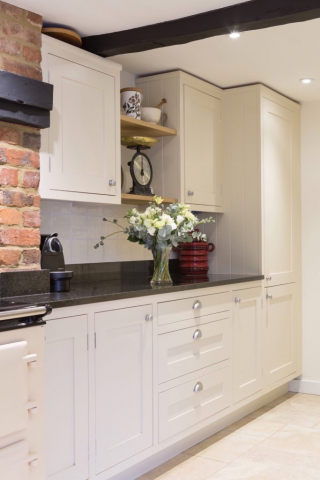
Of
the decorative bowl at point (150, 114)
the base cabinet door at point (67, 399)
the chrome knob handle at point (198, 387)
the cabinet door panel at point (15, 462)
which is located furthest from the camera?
the decorative bowl at point (150, 114)

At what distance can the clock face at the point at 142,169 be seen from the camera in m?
3.56

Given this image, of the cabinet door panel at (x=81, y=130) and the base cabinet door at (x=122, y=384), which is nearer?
the base cabinet door at (x=122, y=384)

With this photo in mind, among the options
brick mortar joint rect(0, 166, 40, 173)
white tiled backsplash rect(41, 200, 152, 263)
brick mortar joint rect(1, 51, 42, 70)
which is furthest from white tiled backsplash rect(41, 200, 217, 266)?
brick mortar joint rect(1, 51, 42, 70)

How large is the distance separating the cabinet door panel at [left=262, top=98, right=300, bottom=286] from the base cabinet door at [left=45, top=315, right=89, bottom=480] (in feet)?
6.52

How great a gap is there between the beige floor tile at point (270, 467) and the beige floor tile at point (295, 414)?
1.93ft

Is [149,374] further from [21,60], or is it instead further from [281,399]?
[281,399]

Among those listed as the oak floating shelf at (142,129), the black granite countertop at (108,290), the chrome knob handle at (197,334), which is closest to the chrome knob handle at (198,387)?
the chrome knob handle at (197,334)

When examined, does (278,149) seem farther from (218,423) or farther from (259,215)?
(218,423)

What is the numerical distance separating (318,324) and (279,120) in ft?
5.12

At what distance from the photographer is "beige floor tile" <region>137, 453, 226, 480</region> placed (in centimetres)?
295

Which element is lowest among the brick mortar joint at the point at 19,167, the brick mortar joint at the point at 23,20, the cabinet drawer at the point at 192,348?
the cabinet drawer at the point at 192,348

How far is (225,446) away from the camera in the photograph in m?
3.39

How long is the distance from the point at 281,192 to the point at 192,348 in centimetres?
162

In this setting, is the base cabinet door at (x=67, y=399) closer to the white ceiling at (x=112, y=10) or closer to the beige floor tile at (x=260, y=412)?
the white ceiling at (x=112, y=10)
